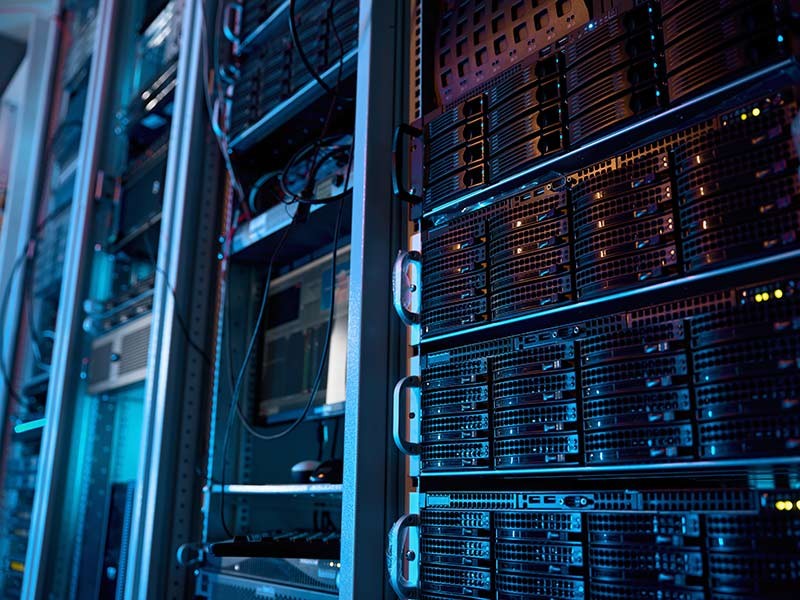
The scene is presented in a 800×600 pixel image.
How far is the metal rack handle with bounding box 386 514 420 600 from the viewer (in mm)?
1128

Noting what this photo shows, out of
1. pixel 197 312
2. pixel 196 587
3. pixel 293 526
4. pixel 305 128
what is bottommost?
pixel 196 587

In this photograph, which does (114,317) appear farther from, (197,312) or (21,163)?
(21,163)

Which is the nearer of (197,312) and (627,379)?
(627,379)

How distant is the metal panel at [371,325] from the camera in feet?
3.82

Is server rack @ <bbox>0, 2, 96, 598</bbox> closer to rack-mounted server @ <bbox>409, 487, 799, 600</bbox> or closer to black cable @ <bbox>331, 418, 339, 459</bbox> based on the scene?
black cable @ <bbox>331, 418, 339, 459</bbox>

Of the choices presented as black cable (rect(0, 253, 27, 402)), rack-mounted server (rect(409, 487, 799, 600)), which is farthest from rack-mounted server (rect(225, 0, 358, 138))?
black cable (rect(0, 253, 27, 402))

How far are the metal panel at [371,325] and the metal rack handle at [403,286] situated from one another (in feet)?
0.15

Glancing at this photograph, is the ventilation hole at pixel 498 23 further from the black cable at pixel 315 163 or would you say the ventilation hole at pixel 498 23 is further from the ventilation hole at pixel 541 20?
the black cable at pixel 315 163

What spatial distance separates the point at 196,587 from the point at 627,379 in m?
1.12

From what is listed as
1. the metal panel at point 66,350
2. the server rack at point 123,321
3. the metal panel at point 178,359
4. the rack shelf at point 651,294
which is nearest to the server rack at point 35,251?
the metal panel at point 66,350

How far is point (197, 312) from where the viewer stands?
1807mm

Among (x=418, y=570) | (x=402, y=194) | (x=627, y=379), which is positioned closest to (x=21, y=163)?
(x=402, y=194)

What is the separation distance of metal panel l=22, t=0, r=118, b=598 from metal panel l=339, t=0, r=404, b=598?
134cm

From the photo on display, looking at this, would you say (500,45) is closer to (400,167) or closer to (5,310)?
(400,167)
